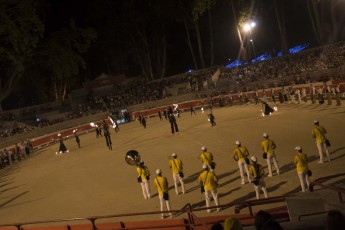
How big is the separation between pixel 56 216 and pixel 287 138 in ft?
39.8

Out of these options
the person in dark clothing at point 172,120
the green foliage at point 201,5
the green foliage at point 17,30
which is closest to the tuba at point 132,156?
the person in dark clothing at point 172,120

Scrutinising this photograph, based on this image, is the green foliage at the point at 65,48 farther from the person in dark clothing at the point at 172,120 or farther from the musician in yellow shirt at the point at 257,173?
the musician in yellow shirt at the point at 257,173

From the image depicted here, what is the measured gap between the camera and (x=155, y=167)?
21.7 meters

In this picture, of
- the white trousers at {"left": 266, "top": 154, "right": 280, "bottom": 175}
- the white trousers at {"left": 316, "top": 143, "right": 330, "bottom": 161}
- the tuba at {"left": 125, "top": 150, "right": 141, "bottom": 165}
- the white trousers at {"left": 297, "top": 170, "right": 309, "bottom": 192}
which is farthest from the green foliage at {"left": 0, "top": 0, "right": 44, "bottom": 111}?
the white trousers at {"left": 297, "top": 170, "right": 309, "bottom": 192}

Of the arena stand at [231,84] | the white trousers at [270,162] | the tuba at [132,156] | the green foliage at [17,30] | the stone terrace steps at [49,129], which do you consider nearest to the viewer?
the white trousers at [270,162]

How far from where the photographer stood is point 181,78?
2389 inches

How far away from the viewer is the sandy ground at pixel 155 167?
51.8ft

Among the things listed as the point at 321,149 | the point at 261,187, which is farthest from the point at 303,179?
the point at 321,149

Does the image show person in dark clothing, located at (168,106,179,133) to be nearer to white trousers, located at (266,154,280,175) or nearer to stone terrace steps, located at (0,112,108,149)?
white trousers, located at (266,154,280,175)

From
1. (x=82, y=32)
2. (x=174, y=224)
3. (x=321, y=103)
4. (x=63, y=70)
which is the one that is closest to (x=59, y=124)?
(x=63, y=70)

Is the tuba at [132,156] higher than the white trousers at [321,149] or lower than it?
higher

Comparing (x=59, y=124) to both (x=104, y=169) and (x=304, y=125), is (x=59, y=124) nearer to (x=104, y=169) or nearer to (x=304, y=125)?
(x=104, y=169)

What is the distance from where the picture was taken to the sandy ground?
51.8 ft

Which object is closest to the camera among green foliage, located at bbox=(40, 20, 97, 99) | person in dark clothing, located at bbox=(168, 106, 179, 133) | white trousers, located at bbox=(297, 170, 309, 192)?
white trousers, located at bbox=(297, 170, 309, 192)
